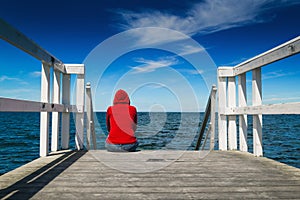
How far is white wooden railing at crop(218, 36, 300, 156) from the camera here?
2.98 metres

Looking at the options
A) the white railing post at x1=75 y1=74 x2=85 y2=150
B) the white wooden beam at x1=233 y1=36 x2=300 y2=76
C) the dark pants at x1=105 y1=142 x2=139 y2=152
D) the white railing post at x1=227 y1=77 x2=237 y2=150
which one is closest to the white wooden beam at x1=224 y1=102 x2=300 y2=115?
the white railing post at x1=227 y1=77 x2=237 y2=150

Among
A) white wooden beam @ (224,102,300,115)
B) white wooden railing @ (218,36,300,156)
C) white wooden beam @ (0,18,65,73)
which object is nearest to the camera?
white wooden beam @ (0,18,65,73)

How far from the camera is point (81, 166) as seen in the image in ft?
10.3

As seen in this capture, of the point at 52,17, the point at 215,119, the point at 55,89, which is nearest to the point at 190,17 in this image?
the point at 215,119

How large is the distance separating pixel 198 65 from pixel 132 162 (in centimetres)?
343

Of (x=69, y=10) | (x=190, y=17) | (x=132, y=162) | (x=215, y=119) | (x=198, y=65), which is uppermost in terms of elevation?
(x=69, y=10)

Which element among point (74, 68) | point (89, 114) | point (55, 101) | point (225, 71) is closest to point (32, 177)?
point (55, 101)

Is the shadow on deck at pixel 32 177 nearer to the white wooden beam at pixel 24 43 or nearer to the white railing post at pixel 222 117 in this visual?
the white wooden beam at pixel 24 43

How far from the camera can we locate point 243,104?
14.1 feet

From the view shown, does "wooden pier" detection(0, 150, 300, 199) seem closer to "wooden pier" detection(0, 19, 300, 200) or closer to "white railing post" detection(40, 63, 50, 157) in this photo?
"wooden pier" detection(0, 19, 300, 200)

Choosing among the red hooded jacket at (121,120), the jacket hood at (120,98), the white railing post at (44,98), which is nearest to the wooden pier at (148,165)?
the white railing post at (44,98)

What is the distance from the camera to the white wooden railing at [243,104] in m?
2.98

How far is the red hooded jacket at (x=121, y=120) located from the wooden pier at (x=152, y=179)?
0.73 m

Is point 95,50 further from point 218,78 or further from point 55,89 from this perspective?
point 218,78
